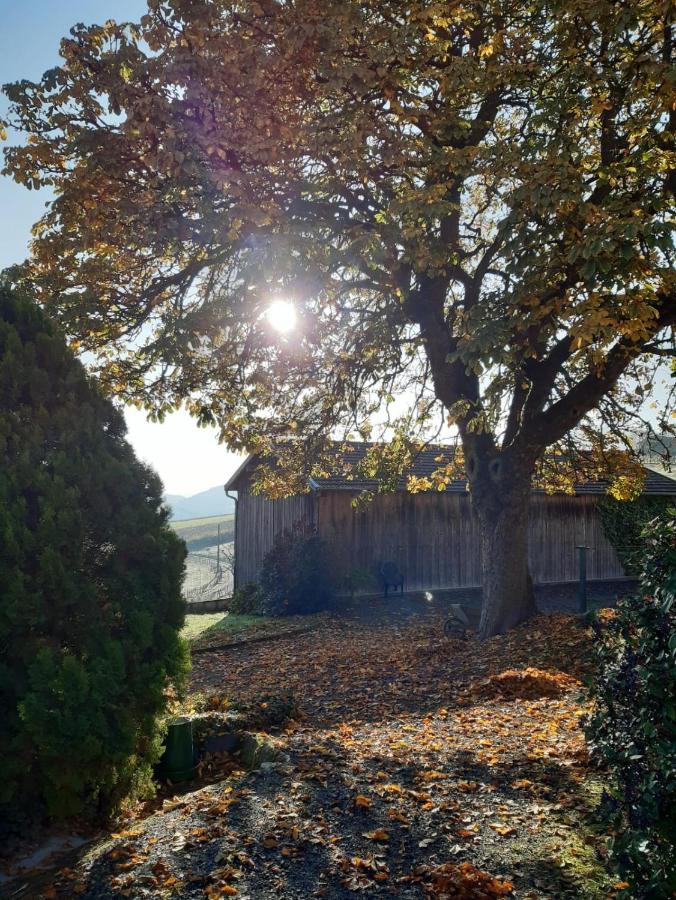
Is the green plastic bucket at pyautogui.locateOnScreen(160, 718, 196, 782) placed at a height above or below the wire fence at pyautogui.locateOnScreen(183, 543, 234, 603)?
above

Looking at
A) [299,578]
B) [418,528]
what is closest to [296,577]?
[299,578]

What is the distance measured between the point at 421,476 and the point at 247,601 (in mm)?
6426

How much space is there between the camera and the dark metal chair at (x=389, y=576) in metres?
19.9

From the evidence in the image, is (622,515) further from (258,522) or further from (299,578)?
(258,522)

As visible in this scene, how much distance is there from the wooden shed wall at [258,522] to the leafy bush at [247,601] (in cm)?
58

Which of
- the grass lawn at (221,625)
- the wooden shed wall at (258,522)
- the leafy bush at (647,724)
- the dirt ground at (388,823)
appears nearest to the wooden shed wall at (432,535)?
the wooden shed wall at (258,522)

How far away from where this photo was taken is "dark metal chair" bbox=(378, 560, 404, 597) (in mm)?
19922

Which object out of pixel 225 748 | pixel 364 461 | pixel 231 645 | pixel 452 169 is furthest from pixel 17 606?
pixel 364 461

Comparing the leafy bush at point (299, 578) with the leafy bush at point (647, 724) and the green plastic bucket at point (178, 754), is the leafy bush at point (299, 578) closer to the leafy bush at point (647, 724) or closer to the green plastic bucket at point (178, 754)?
the green plastic bucket at point (178, 754)

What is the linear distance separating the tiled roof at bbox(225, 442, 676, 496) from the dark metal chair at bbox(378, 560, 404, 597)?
89.0 inches

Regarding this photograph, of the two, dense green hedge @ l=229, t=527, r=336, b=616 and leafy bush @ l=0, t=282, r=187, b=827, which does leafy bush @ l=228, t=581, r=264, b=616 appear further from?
leafy bush @ l=0, t=282, r=187, b=827

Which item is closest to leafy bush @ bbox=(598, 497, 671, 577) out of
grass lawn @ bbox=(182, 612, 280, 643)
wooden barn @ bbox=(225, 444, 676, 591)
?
wooden barn @ bbox=(225, 444, 676, 591)

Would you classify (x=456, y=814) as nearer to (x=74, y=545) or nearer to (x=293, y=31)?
(x=74, y=545)

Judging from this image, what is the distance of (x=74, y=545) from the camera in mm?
4676
